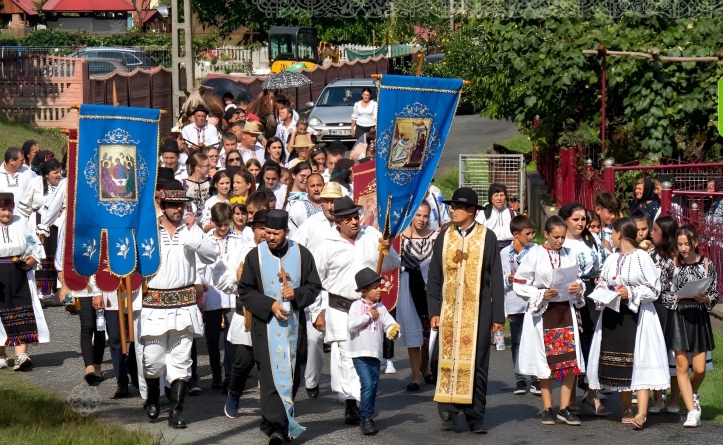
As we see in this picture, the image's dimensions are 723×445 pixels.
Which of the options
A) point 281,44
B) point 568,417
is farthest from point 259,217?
point 281,44

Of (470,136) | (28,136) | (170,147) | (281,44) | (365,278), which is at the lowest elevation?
(365,278)

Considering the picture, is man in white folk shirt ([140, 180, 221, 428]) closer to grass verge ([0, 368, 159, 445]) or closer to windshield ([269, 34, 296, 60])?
grass verge ([0, 368, 159, 445])

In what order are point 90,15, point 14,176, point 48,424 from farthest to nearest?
1. point 90,15
2. point 14,176
3. point 48,424

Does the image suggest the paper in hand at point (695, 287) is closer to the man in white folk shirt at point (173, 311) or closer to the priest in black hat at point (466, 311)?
the priest in black hat at point (466, 311)

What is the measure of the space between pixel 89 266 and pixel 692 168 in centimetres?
952

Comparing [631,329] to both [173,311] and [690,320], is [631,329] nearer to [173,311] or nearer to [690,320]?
[690,320]

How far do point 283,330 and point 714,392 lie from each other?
3.99 meters

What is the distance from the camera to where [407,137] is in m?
9.50

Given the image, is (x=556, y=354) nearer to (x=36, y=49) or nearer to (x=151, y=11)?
(x=36, y=49)

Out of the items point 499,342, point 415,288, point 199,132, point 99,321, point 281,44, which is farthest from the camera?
point 281,44

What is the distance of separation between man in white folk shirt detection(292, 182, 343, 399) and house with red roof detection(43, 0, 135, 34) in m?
64.6

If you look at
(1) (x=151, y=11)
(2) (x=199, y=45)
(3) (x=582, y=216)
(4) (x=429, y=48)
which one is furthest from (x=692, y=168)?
(1) (x=151, y=11)

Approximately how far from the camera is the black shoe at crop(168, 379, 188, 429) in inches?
367

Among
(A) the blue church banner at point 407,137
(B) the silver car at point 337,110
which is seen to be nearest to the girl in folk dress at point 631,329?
(A) the blue church banner at point 407,137
